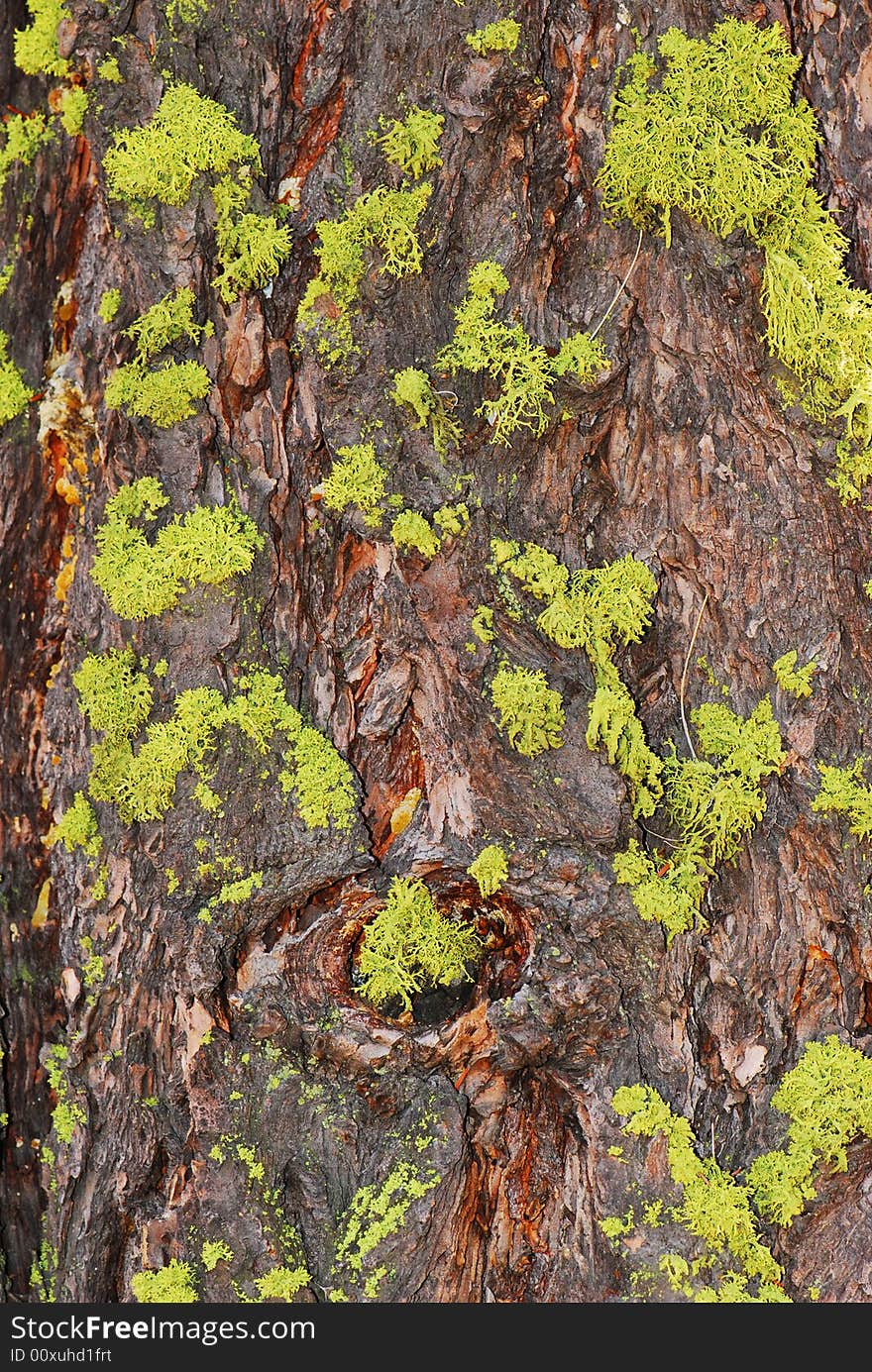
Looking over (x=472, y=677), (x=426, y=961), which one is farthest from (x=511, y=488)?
(x=426, y=961)

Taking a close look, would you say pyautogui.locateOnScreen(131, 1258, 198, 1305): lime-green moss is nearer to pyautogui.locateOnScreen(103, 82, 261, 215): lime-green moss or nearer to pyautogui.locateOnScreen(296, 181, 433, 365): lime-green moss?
pyautogui.locateOnScreen(296, 181, 433, 365): lime-green moss

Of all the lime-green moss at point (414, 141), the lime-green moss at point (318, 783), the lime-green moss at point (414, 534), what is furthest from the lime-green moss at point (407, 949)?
the lime-green moss at point (414, 141)

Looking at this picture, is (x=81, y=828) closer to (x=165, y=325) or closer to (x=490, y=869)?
(x=490, y=869)

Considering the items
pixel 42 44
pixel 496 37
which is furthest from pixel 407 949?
pixel 42 44

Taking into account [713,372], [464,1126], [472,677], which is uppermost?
[713,372]

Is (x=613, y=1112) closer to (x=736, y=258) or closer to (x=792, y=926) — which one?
(x=792, y=926)

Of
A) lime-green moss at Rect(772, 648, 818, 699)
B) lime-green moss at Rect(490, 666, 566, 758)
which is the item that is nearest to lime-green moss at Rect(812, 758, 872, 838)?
lime-green moss at Rect(772, 648, 818, 699)
